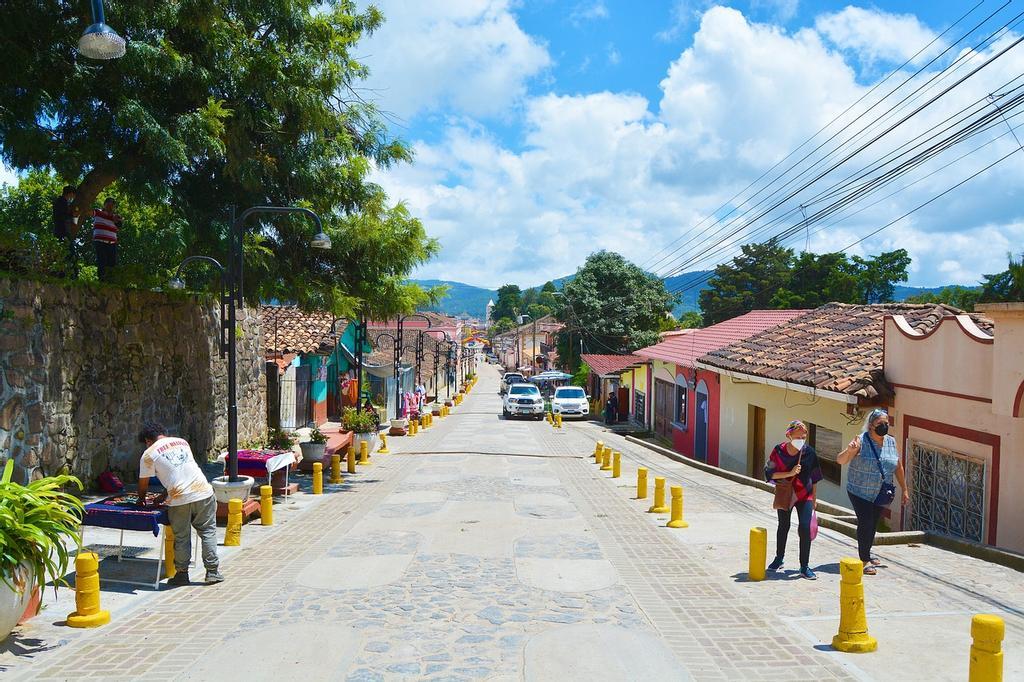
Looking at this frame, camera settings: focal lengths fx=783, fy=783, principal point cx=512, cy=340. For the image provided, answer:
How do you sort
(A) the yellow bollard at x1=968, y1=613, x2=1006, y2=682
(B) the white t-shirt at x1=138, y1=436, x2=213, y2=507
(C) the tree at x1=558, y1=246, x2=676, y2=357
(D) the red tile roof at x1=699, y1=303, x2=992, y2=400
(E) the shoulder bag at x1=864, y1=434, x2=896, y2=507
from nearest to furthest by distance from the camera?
(A) the yellow bollard at x1=968, y1=613, x2=1006, y2=682 → (B) the white t-shirt at x1=138, y1=436, x2=213, y2=507 → (E) the shoulder bag at x1=864, y1=434, x2=896, y2=507 → (D) the red tile roof at x1=699, y1=303, x2=992, y2=400 → (C) the tree at x1=558, y1=246, x2=676, y2=357

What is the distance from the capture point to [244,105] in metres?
13.2

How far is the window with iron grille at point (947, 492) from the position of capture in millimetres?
10078

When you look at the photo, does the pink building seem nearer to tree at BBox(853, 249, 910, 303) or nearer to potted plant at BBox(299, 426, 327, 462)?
potted plant at BBox(299, 426, 327, 462)

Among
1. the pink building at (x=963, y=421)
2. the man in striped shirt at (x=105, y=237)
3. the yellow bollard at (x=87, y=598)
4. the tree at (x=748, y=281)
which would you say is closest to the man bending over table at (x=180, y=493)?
the yellow bollard at (x=87, y=598)

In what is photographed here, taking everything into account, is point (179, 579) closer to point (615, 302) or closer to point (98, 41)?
point (98, 41)

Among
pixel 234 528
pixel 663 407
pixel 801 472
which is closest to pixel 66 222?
pixel 234 528

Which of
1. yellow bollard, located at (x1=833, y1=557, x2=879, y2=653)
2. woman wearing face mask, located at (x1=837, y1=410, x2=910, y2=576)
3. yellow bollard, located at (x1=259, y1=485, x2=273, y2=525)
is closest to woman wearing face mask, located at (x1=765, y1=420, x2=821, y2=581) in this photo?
woman wearing face mask, located at (x1=837, y1=410, x2=910, y2=576)

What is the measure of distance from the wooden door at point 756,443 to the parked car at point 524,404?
19938mm

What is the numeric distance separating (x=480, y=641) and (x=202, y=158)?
33.9ft

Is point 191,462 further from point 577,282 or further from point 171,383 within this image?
point 577,282

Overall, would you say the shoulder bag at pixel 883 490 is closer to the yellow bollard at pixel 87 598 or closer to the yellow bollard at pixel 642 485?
the yellow bollard at pixel 642 485

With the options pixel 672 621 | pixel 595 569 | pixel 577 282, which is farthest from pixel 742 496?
pixel 577 282

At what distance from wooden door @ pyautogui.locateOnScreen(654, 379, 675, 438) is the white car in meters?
7.32

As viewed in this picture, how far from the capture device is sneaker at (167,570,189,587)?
7918mm
